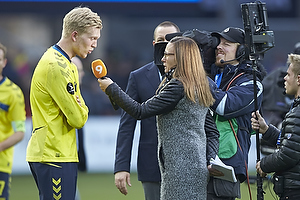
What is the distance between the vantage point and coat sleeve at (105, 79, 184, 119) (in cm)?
367

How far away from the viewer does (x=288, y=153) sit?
4.04m

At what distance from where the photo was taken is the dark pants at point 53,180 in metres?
3.76

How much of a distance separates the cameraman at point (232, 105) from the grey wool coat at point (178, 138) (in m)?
0.15

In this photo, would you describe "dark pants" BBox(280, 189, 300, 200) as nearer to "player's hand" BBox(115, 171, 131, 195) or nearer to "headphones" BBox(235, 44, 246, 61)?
"headphones" BBox(235, 44, 246, 61)

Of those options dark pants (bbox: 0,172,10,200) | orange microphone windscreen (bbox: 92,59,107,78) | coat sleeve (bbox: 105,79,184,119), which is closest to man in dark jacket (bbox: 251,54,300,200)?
coat sleeve (bbox: 105,79,184,119)

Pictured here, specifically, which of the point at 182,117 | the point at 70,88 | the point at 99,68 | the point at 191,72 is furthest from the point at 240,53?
the point at 70,88

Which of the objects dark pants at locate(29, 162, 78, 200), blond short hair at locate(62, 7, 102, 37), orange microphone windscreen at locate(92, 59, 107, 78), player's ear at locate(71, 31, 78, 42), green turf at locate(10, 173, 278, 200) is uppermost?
blond short hair at locate(62, 7, 102, 37)

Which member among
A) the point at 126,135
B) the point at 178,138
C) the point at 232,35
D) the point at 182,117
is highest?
the point at 232,35

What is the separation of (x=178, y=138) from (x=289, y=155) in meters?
0.90

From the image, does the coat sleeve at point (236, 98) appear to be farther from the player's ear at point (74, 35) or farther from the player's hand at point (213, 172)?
the player's ear at point (74, 35)

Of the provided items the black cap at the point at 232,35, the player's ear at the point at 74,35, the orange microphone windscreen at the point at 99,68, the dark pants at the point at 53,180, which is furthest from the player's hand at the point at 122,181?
the black cap at the point at 232,35

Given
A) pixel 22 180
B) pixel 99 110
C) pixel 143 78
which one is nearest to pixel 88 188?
pixel 22 180

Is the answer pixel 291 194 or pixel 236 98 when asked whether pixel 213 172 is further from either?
pixel 291 194

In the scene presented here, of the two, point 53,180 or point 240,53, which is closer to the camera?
point 53,180
